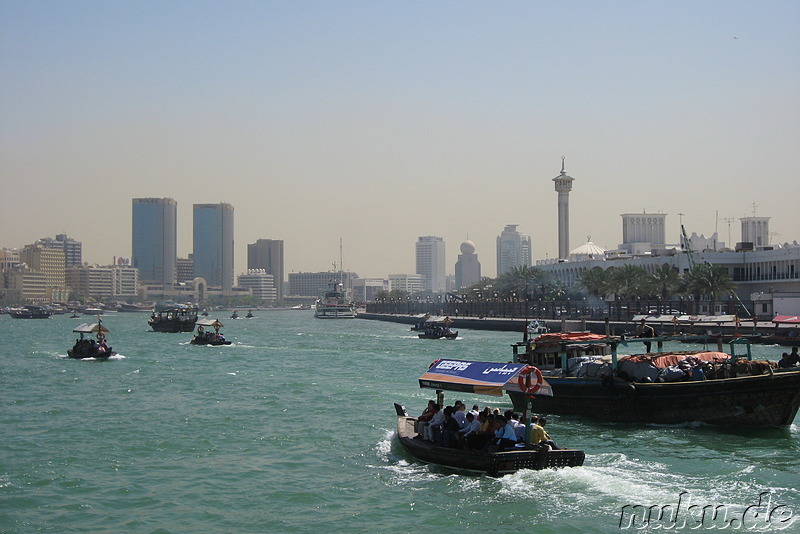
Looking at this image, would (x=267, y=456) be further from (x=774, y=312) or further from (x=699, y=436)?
(x=774, y=312)

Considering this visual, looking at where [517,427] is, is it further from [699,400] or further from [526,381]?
[699,400]

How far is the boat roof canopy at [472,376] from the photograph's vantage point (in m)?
26.5

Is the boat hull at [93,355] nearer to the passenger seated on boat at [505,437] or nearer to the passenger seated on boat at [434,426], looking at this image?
the passenger seated on boat at [434,426]

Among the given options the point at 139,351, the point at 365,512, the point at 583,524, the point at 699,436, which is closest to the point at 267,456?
the point at 365,512

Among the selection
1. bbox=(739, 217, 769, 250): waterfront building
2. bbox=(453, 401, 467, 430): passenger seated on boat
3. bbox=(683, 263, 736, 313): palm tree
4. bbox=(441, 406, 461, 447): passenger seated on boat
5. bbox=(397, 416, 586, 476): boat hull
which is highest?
bbox=(739, 217, 769, 250): waterfront building

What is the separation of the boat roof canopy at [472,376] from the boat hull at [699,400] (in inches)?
313

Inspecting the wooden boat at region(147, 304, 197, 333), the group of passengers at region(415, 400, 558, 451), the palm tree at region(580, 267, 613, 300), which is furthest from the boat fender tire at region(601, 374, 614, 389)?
the palm tree at region(580, 267, 613, 300)

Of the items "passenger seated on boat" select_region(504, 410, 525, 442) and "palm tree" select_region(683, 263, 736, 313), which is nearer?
"passenger seated on boat" select_region(504, 410, 525, 442)

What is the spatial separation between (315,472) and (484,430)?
206 inches

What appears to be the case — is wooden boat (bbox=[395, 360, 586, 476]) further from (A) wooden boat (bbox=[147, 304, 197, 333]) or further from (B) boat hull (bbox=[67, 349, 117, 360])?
(A) wooden boat (bbox=[147, 304, 197, 333])

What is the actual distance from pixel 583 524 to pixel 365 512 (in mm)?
5187

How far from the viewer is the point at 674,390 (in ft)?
108

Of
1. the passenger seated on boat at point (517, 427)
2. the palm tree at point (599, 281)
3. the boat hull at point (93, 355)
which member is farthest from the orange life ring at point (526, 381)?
the palm tree at point (599, 281)

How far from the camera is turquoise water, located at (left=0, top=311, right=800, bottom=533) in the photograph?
21578 mm
